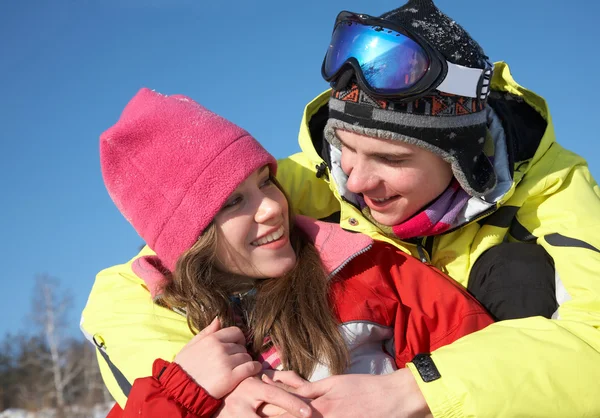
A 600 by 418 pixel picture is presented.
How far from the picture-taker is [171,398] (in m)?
2.38

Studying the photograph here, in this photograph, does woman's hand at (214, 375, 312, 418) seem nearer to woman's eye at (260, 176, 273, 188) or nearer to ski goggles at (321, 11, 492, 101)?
woman's eye at (260, 176, 273, 188)

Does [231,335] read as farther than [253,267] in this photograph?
No

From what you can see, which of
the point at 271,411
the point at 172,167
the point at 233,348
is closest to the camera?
the point at 271,411

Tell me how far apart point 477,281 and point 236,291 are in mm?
1079

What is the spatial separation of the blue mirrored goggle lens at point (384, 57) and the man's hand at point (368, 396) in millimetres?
1220

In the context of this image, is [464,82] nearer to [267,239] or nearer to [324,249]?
[324,249]

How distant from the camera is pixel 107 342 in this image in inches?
112

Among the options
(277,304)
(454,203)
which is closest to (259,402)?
(277,304)

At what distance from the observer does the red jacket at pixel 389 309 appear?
272 centimetres

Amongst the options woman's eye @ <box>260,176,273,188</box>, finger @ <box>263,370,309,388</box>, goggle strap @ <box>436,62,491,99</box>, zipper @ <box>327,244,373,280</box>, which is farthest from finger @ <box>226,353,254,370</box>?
goggle strap @ <box>436,62,491,99</box>

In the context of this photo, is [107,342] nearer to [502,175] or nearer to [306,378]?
[306,378]

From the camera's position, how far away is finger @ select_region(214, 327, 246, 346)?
→ 2.54 meters

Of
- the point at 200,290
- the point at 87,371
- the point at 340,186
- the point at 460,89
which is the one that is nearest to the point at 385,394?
the point at 200,290

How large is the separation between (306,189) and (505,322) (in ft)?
4.63
